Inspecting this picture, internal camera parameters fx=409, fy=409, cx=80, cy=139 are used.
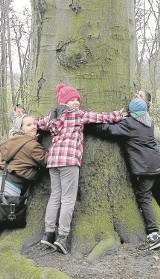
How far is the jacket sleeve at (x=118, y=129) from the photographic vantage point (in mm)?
4270

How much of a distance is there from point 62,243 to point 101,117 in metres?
1.35

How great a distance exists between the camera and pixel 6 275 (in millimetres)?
3945

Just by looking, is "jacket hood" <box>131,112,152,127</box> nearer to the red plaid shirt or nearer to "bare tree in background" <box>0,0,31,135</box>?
the red plaid shirt

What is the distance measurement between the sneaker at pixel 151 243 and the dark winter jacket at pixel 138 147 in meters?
0.67

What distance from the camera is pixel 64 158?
4078mm

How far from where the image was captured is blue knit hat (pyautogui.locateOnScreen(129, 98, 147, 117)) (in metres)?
4.48

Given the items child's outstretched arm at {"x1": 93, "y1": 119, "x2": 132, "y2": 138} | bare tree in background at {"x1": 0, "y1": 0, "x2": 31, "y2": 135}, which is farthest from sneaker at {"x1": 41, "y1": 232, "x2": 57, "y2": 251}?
bare tree in background at {"x1": 0, "y1": 0, "x2": 31, "y2": 135}

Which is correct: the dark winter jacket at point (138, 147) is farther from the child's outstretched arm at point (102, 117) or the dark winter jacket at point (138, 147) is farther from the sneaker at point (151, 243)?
the sneaker at point (151, 243)

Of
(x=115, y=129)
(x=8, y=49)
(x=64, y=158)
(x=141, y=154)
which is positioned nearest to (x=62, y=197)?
(x=64, y=158)

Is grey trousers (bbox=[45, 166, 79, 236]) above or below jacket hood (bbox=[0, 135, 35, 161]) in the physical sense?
below

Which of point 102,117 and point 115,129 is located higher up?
point 102,117

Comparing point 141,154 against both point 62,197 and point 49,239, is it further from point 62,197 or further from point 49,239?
point 49,239

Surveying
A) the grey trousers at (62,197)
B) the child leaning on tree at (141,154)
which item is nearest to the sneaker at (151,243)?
the child leaning on tree at (141,154)

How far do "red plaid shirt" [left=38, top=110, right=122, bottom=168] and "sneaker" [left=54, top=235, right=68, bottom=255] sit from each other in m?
0.72
